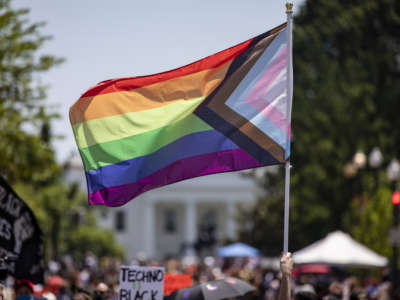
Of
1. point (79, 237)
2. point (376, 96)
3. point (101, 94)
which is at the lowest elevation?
point (79, 237)

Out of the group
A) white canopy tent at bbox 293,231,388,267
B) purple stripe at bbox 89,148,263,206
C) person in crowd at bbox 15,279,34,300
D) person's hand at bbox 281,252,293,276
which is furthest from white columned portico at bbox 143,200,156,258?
person's hand at bbox 281,252,293,276

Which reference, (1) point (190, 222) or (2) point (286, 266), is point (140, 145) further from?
(1) point (190, 222)

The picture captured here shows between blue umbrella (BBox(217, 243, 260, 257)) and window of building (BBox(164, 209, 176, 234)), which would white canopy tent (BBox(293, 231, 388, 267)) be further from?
window of building (BBox(164, 209, 176, 234))

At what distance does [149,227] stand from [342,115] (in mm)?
68775

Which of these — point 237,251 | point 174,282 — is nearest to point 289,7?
point 174,282

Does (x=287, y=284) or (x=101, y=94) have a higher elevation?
(x=101, y=94)

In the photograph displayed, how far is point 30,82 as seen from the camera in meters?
18.8

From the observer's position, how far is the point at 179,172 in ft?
29.4

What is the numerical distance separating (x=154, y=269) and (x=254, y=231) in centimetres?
3622

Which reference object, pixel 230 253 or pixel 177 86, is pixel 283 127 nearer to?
pixel 177 86

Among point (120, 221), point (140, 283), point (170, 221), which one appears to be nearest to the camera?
point (140, 283)

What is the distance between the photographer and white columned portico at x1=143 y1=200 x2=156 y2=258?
349 feet

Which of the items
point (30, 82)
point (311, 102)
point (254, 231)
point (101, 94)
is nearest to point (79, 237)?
point (254, 231)

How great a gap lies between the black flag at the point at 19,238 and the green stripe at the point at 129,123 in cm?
187
